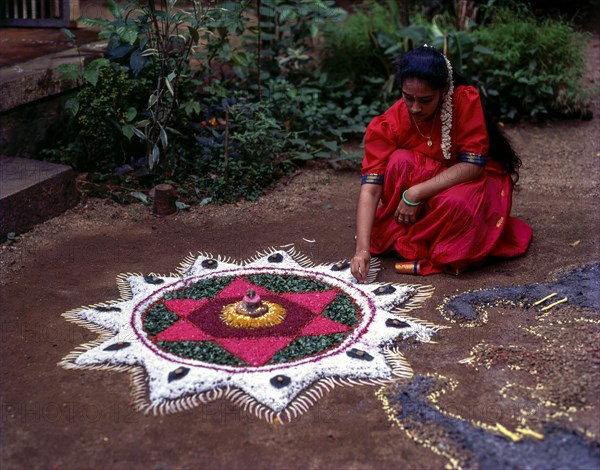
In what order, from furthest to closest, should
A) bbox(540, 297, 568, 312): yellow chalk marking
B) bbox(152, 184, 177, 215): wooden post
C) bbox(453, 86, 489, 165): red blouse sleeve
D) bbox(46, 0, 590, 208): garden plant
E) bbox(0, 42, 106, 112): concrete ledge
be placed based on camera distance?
bbox(46, 0, 590, 208): garden plant, bbox(0, 42, 106, 112): concrete ledge, bbox(152, 184, 177, 215): wooden post, bbox(453, 86, 489, 165): red blouse sleeve, bbox(540, 297, 568, 312): yellow chalk marking

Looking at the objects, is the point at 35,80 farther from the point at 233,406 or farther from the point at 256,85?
the point at 233,406

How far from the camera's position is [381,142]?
131 inches

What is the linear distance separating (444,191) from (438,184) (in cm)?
5

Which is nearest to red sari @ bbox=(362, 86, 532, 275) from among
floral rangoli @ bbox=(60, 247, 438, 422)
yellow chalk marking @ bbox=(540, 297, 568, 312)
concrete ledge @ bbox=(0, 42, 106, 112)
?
floral rangoli @ bbox=(60, 247, 438, 422)

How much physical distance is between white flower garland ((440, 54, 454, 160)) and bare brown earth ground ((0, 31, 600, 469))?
562 mm

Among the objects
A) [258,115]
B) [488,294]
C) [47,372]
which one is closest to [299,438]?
[47,372]

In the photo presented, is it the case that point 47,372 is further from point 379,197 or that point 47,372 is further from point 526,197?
point 526,197

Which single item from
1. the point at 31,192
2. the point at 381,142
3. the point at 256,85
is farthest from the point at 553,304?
the point at 256,85

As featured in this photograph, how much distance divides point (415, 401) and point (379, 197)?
4.00 feet

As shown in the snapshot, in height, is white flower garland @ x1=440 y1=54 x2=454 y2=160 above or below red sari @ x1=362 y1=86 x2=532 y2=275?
above

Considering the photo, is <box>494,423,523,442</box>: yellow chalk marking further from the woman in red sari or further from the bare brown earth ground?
the woman in red sari

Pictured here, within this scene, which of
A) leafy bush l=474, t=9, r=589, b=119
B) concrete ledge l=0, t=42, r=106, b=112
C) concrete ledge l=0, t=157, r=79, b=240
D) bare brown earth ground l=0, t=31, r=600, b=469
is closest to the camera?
bare brown earth ground l=0, t=31, r=600, b=469

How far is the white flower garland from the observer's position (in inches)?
124

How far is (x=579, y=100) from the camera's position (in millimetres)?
5457
